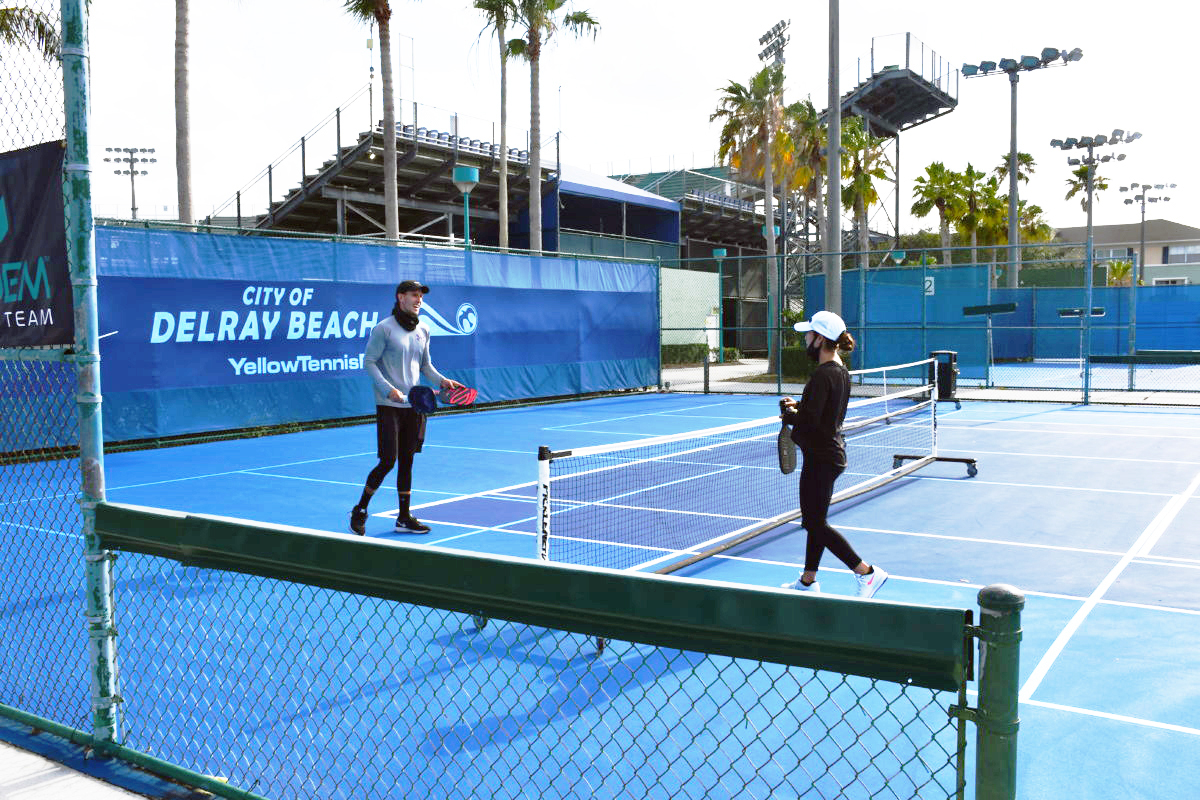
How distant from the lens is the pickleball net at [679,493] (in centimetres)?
797

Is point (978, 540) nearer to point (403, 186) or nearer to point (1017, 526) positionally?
point (1017, 526)

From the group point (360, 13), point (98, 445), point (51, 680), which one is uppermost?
point (360, 13)

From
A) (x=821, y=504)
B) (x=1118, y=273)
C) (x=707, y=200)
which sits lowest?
(x=821, y=504)

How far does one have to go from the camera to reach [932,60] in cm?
4778

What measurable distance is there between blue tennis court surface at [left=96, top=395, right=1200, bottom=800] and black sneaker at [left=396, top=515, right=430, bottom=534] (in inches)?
4.7

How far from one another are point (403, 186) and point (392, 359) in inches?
1164

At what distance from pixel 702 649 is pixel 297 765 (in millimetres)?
2634

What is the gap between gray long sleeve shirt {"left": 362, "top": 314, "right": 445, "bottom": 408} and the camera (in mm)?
8312

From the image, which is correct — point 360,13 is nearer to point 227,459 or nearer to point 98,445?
point 227,459

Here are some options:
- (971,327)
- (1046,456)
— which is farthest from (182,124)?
(1046,456)

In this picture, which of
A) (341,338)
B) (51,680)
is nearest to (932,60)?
(341,338)

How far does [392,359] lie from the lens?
332 inches

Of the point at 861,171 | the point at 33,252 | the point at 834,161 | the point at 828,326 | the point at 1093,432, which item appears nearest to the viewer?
the point at 33,252

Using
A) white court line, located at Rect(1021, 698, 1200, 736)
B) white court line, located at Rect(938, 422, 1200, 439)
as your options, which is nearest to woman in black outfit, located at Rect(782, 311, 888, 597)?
white court line, located at Rect(1021, 698, 1200, 736)
